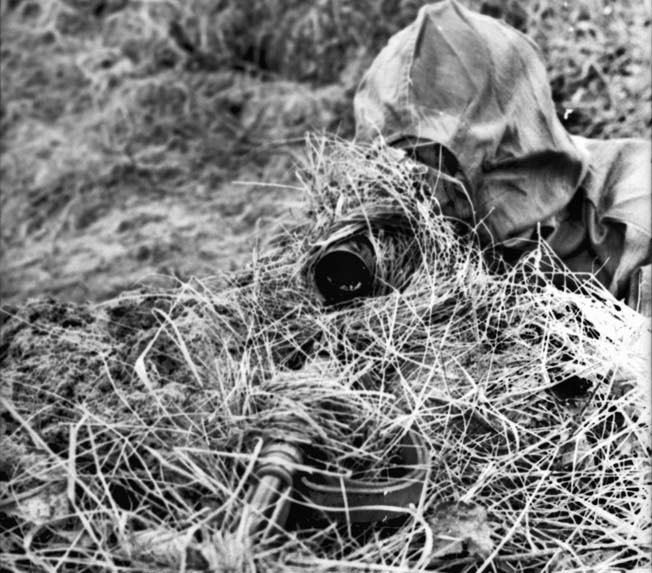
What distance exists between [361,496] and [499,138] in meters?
1.13

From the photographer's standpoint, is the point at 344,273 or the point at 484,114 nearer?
the point at 344,273

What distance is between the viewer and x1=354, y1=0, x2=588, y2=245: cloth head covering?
7.43ft

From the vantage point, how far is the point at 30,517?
151 centimetres

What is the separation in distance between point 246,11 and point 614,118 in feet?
6.38

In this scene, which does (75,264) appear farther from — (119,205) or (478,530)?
(478,530)

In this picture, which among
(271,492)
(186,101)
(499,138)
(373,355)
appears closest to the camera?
(271,492)

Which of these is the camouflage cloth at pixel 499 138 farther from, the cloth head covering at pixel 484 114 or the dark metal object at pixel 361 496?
the dark metal object at pixel 361 496

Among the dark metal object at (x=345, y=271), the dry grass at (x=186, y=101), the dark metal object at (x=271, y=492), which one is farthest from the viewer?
the dry grass at (x=186, y=101)

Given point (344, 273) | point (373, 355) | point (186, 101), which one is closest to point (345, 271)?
point (344, 273)

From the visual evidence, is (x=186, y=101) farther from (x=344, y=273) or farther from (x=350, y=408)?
(x=350, y=408)

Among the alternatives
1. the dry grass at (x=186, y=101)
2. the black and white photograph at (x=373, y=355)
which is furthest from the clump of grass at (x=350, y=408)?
the dry grass at (x=186, y=101)

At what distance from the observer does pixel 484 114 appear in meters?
2.28

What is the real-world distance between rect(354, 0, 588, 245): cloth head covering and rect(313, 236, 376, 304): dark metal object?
0.37 m

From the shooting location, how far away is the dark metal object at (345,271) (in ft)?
6.91
